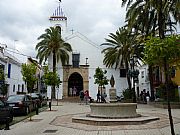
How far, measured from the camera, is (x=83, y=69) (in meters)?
48.2

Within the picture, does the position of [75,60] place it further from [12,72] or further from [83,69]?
[12,72]

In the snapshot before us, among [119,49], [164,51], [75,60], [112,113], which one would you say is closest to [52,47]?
[75,60]

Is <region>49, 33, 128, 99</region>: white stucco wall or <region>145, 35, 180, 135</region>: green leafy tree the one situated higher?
<region>49, 33, 128, 99</region>: white stucco wall

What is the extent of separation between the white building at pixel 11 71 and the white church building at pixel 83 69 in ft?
19.6

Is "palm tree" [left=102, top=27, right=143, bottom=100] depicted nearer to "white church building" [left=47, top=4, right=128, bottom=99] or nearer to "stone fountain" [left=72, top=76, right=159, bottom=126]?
"white church building" [left=47, top=4, right=128, bottom=99]

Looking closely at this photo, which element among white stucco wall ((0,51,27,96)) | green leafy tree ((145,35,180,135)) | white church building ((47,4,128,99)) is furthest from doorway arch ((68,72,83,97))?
green leafy tree ((145,35,180,135))

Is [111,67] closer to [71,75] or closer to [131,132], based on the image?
[71,75]

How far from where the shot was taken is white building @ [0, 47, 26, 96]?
135 feet

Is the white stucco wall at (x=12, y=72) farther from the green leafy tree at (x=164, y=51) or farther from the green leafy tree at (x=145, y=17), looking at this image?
the green leafy tree at (x=164, y=51)

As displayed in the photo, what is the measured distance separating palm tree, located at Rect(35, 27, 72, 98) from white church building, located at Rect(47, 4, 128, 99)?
2.20 meters

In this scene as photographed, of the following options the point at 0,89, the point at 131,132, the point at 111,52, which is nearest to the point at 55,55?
the point at 111,52

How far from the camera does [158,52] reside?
31.8 feet

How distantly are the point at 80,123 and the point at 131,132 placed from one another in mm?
3868

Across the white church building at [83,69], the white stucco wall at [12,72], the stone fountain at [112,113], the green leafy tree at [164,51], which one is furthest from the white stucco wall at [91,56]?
the green leafy tree at [164,51]
